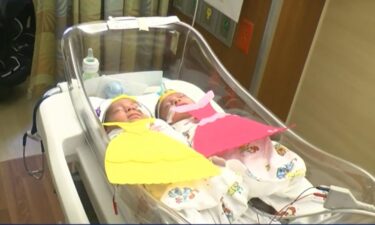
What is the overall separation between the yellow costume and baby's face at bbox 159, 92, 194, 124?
201mm

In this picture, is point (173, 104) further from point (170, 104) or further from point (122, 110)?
point (122, 110)

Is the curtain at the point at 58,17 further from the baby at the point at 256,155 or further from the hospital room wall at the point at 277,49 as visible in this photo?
the baby at the point at 256,155

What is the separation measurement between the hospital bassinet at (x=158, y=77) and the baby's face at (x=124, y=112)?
3.1 inches

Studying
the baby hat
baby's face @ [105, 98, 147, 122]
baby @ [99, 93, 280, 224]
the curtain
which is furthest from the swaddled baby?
the curtain

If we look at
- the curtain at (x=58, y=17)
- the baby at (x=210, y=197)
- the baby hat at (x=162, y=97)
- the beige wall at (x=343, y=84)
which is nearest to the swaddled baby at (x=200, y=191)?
the baby at (x=210, y=197)

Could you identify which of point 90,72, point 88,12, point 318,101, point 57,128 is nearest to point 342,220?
point 57,128

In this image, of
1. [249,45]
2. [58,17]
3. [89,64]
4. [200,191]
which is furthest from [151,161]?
[58,17]

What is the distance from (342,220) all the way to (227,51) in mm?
1053

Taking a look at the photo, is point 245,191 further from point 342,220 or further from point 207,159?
point 342,220

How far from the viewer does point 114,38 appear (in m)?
1.29

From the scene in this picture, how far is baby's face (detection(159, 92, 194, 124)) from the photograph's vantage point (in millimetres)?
1104

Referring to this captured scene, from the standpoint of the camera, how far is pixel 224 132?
976 mm

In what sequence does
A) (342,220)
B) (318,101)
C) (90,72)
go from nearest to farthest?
(342,220), (90,72), (318,101)

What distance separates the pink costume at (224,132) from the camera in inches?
36.5
